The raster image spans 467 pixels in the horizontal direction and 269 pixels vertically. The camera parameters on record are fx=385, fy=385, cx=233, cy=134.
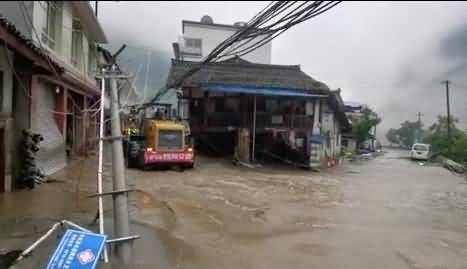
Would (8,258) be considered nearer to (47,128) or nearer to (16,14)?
(47,128)

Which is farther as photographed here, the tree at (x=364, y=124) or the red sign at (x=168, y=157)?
the tree at (x=364, y=124)

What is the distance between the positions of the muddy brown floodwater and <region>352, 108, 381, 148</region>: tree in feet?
85.9

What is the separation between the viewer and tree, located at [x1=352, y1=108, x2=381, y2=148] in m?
38.6

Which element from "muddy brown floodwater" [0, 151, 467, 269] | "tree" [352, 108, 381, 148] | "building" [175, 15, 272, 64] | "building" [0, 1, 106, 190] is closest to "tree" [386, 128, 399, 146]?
"tree" [352, 108, 381, 148]

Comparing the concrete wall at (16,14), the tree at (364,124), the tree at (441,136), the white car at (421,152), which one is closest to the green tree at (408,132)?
the tree at (364,124)

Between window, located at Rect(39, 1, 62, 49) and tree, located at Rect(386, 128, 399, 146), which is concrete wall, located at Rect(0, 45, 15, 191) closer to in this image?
window, located at Rect(39, 1, 62, 49)

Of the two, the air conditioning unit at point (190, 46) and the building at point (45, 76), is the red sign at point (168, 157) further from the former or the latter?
the air conditioning unit at point (190, 46)

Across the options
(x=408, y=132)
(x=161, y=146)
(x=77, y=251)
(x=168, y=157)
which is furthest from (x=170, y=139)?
(x=408, y=132)

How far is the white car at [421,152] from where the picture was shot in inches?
1297

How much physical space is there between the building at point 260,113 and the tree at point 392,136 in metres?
39.0

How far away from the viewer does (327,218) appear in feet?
27.5

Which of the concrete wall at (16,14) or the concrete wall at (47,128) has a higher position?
the concrete wall at (16,14)

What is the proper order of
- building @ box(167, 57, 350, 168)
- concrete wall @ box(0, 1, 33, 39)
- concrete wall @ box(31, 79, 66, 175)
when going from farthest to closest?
building @ box(167, 57, 350, 168) → concrete wall @ box(31, 79, 66, 175) → concrete wall @ box(0, 1, 33, 39)

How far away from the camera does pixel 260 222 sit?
759 cm
